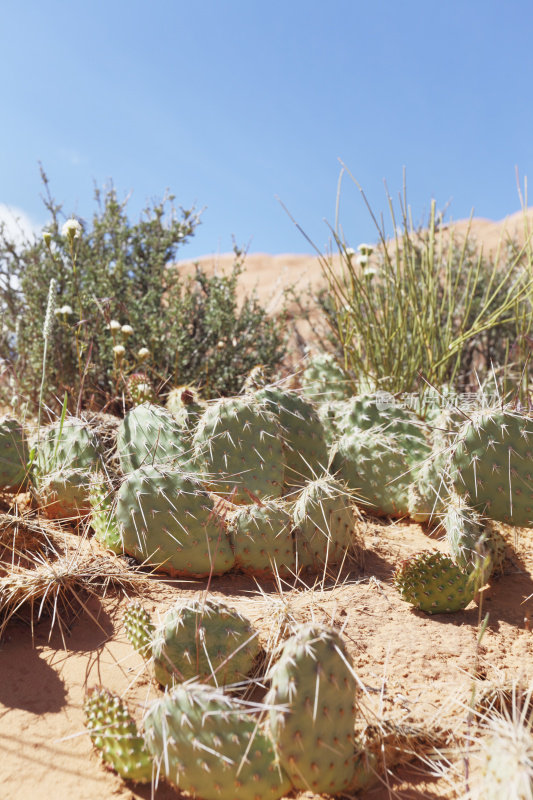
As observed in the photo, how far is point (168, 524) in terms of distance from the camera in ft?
7.52

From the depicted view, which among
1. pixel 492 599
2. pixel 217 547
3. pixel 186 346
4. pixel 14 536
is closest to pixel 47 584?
pixel 14 536

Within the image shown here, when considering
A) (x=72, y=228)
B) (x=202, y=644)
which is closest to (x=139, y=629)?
(x=202, y=644)

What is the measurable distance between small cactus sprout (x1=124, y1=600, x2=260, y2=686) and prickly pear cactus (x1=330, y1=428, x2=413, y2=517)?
4.47 feet

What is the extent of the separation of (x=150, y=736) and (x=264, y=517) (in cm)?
104

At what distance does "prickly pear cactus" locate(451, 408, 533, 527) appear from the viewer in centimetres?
242

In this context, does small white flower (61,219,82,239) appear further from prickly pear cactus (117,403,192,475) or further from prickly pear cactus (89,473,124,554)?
prickly pear cactus (89,473,124,554)

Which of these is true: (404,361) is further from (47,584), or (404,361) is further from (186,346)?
(47,584)

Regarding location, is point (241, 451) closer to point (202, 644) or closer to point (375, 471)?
point (375, 471)

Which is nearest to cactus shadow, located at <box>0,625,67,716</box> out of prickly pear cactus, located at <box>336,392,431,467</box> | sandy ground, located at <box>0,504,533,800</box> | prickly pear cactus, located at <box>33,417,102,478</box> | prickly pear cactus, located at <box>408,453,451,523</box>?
sandy ground, located at <box>0,504,533,800</box>

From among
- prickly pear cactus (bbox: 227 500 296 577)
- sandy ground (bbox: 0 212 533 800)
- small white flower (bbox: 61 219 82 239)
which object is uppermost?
small white flower (bbox: 61 219 82 239)

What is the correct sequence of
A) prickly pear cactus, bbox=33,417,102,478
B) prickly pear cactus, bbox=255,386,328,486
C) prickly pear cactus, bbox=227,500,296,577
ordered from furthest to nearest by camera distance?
prickly pear cactus, bbox=255,386,328,486 < prickly pear cactus, bbox=33,417,102,478 < prickly pear cactus, bbox=227,500,296,577

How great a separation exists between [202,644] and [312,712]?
17.2 inches

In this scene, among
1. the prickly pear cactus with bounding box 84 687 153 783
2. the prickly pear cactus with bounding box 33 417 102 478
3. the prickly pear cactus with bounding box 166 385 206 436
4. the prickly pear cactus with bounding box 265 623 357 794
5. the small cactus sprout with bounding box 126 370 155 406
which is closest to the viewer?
the prickly pear cactus with bounding box 265 623 357 794

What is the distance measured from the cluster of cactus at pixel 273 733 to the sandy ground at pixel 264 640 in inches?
5.5
